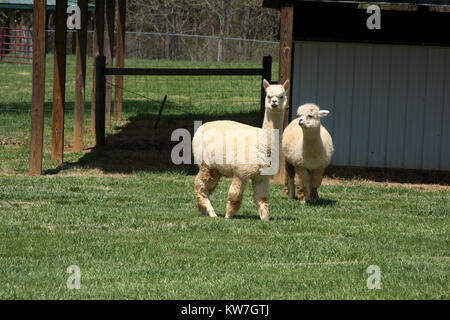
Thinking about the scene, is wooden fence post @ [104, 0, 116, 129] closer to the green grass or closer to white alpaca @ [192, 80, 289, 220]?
the green grass

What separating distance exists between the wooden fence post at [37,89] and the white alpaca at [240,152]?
14.8 feet

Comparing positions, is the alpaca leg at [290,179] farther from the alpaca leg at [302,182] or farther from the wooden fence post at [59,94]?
the wooden fence post at [59,94]

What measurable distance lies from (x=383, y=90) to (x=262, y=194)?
6.56 m

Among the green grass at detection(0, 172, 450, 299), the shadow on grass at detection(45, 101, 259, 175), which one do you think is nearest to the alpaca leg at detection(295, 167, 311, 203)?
the green grass at detection(0, 172, 450, 299)

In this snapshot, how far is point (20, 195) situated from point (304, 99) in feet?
19.8

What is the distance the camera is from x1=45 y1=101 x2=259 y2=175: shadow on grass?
14.9 metres

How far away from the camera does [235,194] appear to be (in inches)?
384

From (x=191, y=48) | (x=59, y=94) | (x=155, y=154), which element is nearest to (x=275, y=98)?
(x=59, y=94)

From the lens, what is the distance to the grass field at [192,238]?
7102 mm

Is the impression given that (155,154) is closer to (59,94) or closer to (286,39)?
(59,94)

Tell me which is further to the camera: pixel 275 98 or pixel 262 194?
pixel 262 194

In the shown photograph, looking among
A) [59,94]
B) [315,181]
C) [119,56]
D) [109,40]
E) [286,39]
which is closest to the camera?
[315,181]

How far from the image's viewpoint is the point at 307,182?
11.6 m
